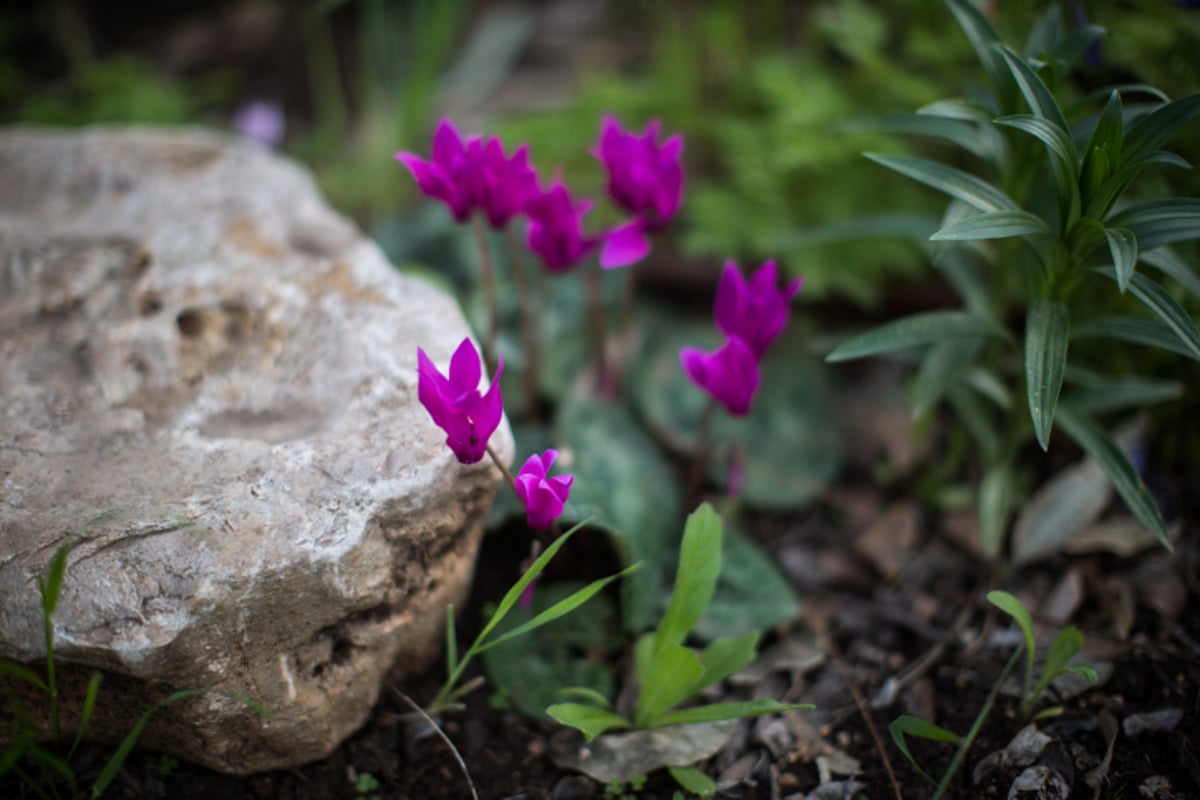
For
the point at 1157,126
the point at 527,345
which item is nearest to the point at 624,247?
the point at 527,345

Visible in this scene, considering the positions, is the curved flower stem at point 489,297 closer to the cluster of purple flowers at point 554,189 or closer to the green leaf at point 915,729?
the cluster of purple flowers at point 554,189

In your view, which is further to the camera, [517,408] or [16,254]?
[517,408]

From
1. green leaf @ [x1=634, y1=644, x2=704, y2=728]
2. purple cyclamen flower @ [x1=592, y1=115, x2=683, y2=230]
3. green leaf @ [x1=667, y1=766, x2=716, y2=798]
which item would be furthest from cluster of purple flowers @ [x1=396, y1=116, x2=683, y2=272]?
green leaf @ [x1=667, y1=766, x2=716, y2=798]

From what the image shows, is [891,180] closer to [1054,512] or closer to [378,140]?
→ [1054,512]

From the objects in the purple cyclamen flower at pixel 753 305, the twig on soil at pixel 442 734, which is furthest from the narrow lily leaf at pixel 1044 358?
the twig on soil at pixel 442 734

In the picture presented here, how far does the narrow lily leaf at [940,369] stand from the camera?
6.05 ft

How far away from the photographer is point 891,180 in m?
2.51

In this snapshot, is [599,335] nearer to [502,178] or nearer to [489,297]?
[489,297]

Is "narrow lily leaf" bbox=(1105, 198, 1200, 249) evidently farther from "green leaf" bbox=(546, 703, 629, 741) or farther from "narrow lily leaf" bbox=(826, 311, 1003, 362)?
"green leaf" bbox=(546, 703, 629, 741)

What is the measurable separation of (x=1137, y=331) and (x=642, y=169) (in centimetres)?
102

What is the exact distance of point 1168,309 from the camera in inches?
57.9

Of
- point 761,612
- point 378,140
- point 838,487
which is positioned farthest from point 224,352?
point 378,140

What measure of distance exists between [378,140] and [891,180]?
74.3 inches

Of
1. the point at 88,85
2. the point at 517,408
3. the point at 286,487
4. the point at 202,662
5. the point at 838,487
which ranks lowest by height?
the point at 838,487
